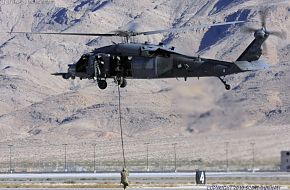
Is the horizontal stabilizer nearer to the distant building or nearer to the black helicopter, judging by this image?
the black helicopter

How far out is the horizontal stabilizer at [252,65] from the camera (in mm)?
75062

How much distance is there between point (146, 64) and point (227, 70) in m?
5.59

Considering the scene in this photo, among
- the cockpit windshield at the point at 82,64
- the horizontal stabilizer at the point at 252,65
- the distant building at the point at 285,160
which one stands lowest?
the distant building at the point at 285,160

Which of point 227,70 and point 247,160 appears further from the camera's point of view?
point 247,160

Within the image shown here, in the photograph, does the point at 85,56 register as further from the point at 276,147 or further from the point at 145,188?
the point at 145,188

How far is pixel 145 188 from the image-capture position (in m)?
102

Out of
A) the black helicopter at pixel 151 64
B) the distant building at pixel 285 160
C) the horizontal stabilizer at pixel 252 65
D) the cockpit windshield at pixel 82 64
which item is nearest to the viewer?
the black helicopter at pixel 151 64

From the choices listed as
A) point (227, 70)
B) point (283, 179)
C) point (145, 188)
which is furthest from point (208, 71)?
point (283, 179)

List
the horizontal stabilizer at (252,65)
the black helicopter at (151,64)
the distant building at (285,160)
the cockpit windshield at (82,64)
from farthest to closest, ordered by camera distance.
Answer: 1. the distant building at (285,160)
2. the cockpit windshield at (82,64)
3. the horizontal stabilizer at (252,65)
4. the black helicopter at (151,64)

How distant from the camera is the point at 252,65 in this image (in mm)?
75500

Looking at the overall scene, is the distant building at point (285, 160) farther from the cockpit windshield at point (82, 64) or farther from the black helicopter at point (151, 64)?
the cockpit windshield at point (82, 64)

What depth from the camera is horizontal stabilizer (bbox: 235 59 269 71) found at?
7506 cm

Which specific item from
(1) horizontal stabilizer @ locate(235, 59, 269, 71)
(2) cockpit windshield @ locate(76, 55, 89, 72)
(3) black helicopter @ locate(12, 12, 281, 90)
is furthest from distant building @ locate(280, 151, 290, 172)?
(2) cockpit windshield @ locate(76, 55, 89, 72)

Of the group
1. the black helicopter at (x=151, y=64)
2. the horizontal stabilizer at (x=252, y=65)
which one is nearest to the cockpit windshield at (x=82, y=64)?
the black helicopter at (x=151, y=64)
